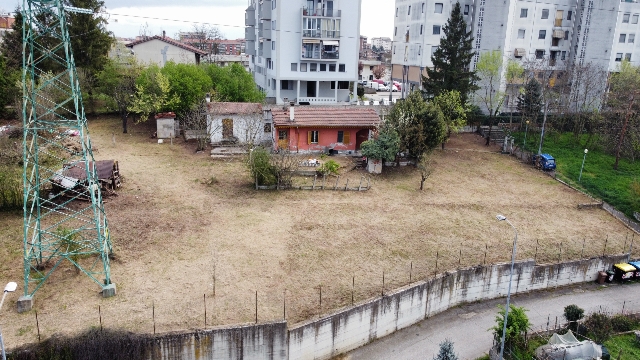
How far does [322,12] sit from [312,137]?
1707 cm

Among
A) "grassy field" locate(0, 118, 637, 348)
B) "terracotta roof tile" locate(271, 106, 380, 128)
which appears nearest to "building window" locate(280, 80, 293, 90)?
"terracotta roof tile" locate(271, 106, 380, 128)

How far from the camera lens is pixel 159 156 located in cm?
3666

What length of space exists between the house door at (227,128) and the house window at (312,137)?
21.9 feet

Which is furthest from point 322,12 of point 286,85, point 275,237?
point 275,237

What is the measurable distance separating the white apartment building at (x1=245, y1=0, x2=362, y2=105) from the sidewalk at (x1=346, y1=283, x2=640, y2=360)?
110 feet

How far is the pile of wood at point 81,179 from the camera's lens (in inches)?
1038

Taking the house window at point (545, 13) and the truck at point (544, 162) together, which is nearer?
the truck at point (544, 162)

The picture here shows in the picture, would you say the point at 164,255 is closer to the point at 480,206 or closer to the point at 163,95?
the point at 480,206

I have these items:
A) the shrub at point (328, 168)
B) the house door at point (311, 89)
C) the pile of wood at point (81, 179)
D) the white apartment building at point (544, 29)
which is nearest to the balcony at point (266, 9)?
the house door at point (311, 89)

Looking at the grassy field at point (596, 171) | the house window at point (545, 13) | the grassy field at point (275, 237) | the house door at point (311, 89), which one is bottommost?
the grassy field at point (275, 237)

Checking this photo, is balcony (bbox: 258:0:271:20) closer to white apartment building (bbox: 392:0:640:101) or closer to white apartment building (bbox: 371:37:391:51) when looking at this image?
white apartment building (bbox: 392:0:640:101)

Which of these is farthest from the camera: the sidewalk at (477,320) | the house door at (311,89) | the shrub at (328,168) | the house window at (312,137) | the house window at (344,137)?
the house door at (311,89)

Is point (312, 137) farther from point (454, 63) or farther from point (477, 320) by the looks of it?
point (477, 320)

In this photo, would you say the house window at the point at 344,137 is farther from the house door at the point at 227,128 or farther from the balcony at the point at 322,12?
the balcony at the point at 322,12
